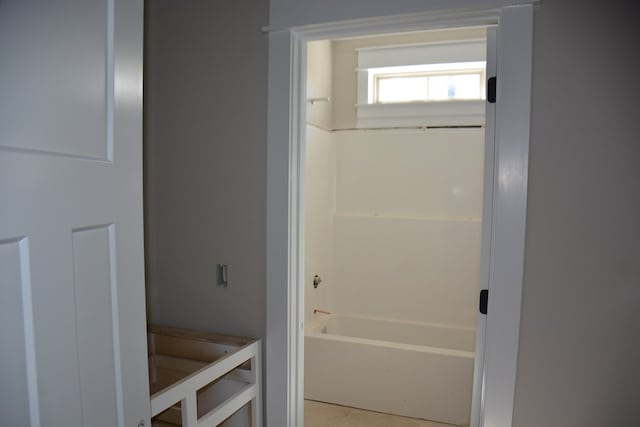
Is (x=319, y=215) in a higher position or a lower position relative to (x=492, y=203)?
lower

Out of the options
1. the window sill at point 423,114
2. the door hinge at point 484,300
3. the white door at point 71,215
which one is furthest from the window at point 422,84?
the white door at point 71,215

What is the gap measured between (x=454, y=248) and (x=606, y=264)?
181cm

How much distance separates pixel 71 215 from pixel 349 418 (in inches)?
83.7

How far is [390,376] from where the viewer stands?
2.40 m

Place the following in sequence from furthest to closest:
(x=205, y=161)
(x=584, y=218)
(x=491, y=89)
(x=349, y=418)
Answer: (x=349, y=418)
(x=205, y=161)
(x=491, y=89)
(x=584, y=218)

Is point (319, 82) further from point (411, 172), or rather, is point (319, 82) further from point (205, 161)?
point (205, 161)

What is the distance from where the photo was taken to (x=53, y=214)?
749 mm

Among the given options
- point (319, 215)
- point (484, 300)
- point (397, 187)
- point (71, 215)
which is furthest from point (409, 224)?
point (71, 215)

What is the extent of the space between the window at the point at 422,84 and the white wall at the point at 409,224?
12cm

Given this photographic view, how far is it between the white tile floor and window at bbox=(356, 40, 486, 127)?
2107 millimetres

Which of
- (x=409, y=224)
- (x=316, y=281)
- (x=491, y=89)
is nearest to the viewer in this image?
(x=491, y=89)

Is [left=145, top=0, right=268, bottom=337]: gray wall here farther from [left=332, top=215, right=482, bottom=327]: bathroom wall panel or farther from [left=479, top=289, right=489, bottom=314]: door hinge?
[left=332, top=215, right=482, bottom=327]: bathroom wall panel

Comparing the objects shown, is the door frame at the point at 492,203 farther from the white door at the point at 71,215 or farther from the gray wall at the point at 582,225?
the white door at the point at 71,215

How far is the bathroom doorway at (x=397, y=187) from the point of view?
300cm
